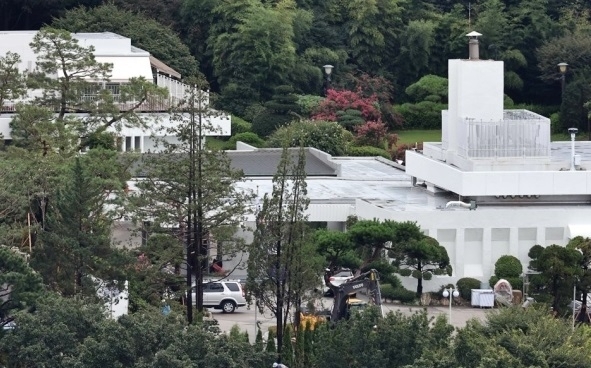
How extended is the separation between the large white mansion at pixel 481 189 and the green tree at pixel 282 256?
8072 millimetres

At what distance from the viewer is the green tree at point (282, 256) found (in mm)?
45750

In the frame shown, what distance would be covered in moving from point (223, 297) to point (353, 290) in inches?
179

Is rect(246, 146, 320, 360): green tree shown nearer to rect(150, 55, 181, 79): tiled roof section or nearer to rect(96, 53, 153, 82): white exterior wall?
rect(96, 53, 153, 82): white exterior wall

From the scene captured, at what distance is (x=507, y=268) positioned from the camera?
54.3 meters

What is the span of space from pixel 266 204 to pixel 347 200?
11.8 metres

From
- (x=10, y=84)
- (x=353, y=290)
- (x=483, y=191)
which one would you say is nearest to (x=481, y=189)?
(x=483, y=191)

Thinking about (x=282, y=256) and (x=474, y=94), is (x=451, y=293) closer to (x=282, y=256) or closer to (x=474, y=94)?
(x=282, y=256)

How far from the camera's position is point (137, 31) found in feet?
262

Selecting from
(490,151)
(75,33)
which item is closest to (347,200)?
(490,151)

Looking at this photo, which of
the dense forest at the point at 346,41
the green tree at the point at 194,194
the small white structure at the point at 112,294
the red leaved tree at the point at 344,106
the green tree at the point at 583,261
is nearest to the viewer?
the small white structure at the point at 112,294

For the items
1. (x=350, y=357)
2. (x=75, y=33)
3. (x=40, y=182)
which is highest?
(x=75, y=33)

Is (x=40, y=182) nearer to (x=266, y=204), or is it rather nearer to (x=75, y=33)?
(x=266, y=204)

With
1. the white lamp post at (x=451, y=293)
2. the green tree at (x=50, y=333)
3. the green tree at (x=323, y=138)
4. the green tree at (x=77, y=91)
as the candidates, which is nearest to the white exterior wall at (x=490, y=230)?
the white lamp post at (x=451, y=293)

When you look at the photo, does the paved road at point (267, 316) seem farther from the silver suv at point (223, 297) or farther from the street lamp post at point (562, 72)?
the street lamp post at point (562, 72)
